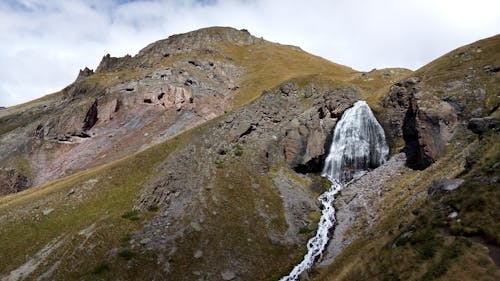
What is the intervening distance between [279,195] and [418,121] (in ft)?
68.7

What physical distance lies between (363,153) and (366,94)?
17.0 m

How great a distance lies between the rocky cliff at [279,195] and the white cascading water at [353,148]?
1.48m

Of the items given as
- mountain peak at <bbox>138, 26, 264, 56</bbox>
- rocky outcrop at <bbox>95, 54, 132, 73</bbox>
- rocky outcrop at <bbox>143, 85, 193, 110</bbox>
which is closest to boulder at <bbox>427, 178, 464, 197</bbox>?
rocky outcrop at <bbox>143, 85, 193, 110</bbox>

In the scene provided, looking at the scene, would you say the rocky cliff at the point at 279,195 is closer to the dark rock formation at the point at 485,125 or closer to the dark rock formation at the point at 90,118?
the dark rock formation at the point at 485,125

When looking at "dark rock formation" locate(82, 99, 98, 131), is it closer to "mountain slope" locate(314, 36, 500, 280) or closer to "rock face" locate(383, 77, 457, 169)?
"mountain slope" locate(314, 36, 500, 280)

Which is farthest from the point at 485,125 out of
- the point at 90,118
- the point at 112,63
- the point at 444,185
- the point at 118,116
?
the point at 112,63

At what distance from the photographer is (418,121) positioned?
201 ft

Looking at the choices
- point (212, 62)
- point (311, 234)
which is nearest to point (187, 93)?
point (212, 62)

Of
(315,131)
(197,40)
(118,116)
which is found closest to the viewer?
(315,131)

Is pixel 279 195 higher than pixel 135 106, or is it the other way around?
pixel 135 106

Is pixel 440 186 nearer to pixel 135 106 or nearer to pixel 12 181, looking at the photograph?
pixel 135 106

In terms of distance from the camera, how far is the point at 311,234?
52844 mm

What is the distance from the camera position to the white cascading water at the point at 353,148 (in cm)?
6556

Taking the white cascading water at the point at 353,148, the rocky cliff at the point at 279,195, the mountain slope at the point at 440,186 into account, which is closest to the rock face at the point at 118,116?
the rocky cliff at the point at 279,195
